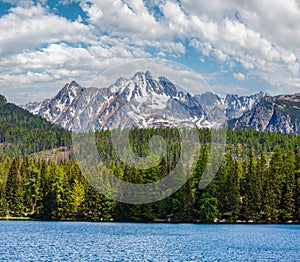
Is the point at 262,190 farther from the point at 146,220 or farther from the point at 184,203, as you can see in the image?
the point at 146,220

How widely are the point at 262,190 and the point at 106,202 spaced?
35267mm

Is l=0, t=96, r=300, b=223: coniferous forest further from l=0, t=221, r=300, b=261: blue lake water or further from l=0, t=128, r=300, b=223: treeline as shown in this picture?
l=0, t=221, r=300, b=261: blue lake water

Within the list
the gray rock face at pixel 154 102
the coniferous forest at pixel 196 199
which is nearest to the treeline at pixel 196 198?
the coniferous forest at pixel 196 199

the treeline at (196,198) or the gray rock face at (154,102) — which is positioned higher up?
the gray rock face at (154,102)

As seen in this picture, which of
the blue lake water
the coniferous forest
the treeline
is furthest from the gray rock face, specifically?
the treeline

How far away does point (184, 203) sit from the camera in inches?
4230

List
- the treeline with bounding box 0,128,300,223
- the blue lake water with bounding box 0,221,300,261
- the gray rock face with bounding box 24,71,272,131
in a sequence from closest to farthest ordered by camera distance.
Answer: the blue lake water with bounding box 0,221,300,261 < the gray rock face with bounding box 24,71,272,131 < the treeline with bounding box 0,128,300,223

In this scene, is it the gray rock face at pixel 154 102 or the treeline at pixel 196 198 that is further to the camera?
the treeline at pixel 196 198

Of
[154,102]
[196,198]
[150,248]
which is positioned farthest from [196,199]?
[150,248]

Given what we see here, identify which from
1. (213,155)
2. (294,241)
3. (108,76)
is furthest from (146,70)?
(213,155)

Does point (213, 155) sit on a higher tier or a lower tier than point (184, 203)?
higher

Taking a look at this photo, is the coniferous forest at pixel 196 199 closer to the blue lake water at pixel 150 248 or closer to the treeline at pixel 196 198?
the treeline at pixel 196 198

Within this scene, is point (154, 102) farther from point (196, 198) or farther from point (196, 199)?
point (196, 199)

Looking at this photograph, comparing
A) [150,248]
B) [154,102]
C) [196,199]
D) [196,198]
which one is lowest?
[150,248]
